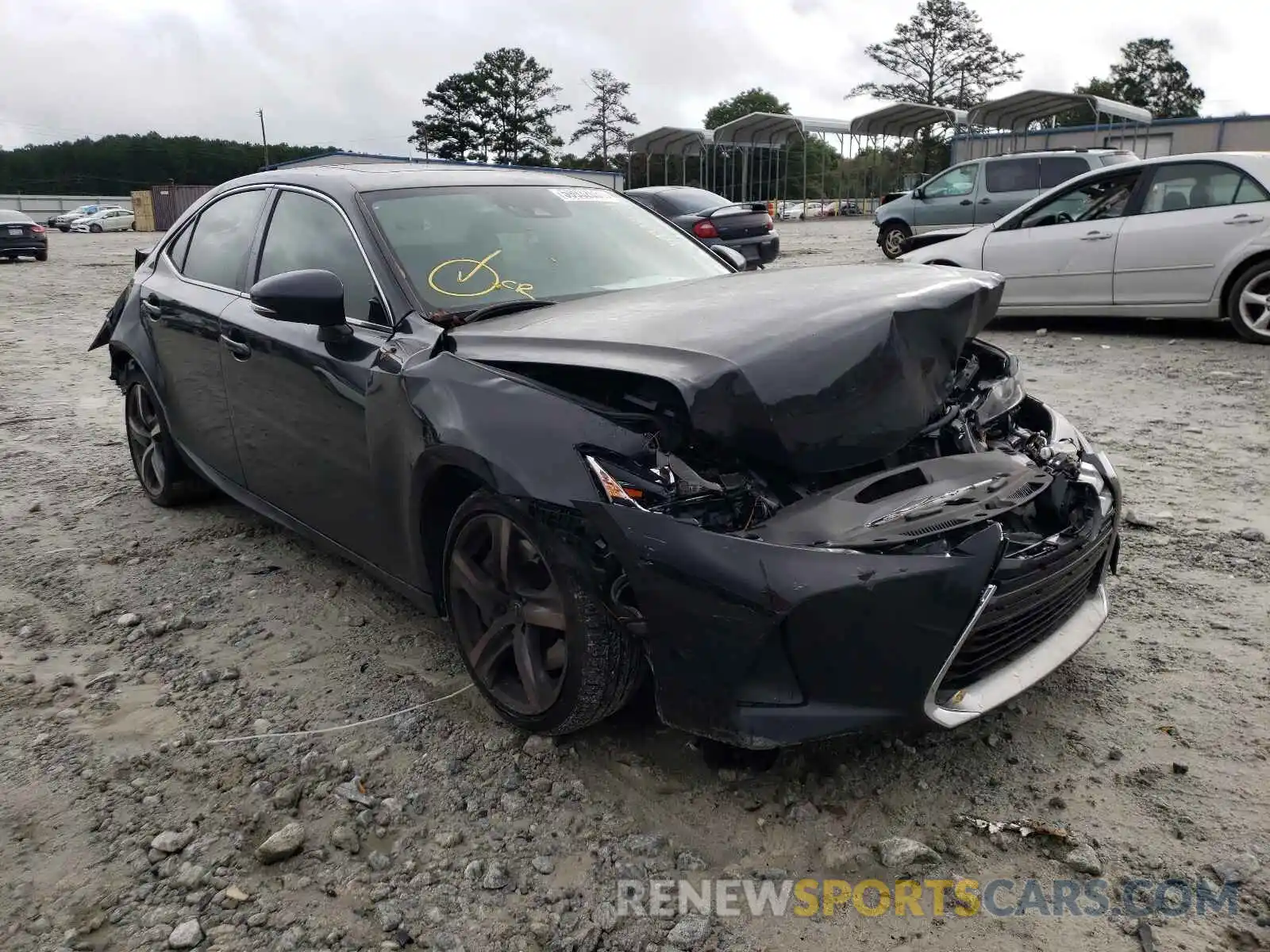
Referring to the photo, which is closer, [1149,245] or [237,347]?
[237,347]

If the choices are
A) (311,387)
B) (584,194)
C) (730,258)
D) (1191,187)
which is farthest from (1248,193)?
(311,387)

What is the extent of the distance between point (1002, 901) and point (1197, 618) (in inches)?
66.5

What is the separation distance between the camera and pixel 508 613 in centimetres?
265

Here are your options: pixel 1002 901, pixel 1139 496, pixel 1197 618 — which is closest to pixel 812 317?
pixel 1002 901

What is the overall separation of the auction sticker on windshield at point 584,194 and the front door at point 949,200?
516 inches

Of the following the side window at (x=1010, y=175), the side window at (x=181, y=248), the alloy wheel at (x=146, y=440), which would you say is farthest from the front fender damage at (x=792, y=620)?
the side window at (x=1010, y=175)

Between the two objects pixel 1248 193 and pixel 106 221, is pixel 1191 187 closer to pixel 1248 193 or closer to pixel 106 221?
pixel 1248 193

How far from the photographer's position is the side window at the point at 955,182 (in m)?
15.8

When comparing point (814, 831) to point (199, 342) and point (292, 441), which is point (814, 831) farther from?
point (199, 342)

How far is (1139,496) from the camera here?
445 centimetres

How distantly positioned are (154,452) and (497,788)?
3.27 m

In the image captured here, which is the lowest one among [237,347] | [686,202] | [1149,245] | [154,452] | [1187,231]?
[154,452]

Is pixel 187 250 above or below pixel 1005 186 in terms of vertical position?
below

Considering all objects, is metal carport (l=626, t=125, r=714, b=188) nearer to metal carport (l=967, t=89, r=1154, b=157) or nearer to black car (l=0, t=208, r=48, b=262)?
metal carport (l=967, t=89, r=1154, b=157)
